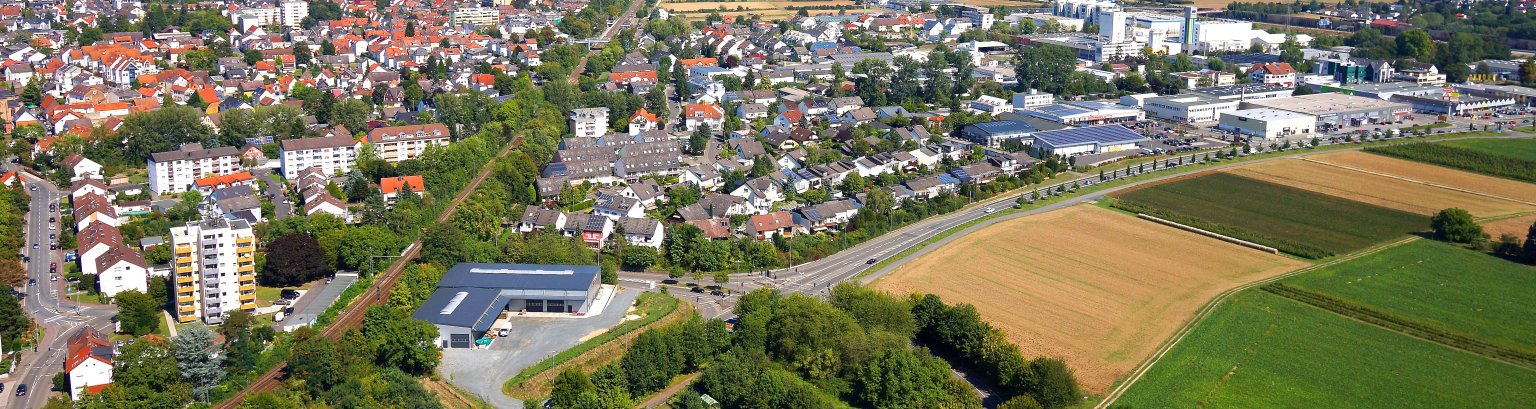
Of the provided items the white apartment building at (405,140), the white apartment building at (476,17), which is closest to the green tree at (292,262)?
the white apartment building at (405,140)

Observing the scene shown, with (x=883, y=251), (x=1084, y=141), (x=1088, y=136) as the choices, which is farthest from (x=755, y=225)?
(x=1088, y=136)

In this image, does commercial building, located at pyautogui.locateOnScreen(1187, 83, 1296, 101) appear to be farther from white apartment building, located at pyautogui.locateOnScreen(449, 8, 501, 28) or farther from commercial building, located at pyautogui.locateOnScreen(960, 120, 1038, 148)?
white apartment building, located at pyautogui.locateOnScreen(449, 8, 501, 28)

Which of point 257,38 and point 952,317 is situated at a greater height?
point 257,38

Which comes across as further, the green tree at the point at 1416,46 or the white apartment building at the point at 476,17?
the white apartment building at the point at 476,17

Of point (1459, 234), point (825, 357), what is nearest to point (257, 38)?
point (825, 357)

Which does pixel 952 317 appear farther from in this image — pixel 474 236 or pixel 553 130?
pixel 553 130

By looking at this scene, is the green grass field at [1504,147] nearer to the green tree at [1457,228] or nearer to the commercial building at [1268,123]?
the commercial building at [1268,123]

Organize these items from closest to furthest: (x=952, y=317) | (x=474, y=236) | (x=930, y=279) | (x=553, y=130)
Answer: (x=952, y=317)
(x=930, y=279)
(x=474, y=236)
(x=553, y=130)

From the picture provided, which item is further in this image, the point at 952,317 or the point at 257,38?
the point at 257,38
